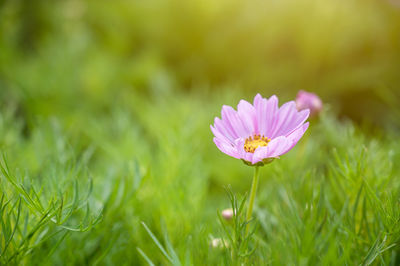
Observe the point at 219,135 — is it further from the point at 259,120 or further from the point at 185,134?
the point at 185,134

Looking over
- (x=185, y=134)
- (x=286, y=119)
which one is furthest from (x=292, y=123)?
(x=185, y=134)

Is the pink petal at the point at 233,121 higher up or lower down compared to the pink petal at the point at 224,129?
higher up

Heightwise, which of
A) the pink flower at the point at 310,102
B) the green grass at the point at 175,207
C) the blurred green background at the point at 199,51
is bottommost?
the green grass at the point at 175,207

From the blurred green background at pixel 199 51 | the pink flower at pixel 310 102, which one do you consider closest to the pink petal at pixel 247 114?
the pink flower at pixel 310 102

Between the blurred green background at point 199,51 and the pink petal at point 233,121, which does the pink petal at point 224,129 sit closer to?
the pink petal at point 233,121

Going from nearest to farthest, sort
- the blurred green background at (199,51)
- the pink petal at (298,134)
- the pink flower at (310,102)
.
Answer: the pink petal at (298,134) < the pink flower at (310,102) < the blurred green background at (199,51)

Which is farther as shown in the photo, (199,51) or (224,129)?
(199,51)

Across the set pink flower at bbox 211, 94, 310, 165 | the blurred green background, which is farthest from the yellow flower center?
the blurred green background

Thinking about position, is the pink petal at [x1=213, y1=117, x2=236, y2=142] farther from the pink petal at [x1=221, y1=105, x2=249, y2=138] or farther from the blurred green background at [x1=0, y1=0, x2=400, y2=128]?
the blurred green background at [x1=0, y1=0, x2=400, y2=128]
